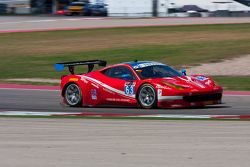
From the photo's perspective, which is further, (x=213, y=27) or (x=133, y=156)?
(x=213, y=27)

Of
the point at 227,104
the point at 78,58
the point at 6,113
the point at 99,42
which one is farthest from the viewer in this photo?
the point at 99,42

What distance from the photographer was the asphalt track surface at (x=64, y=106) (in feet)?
48.3

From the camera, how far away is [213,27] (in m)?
40.6

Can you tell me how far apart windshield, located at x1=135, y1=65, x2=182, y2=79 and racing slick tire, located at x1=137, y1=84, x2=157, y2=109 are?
13.3 inches

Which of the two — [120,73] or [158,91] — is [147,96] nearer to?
[158,91]

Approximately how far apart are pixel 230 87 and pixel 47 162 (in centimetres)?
1255

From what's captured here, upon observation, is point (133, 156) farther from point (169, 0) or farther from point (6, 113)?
point (169, 0)

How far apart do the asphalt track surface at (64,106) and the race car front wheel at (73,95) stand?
0.68ft

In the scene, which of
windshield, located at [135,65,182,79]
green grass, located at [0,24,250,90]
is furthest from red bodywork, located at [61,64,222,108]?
green grass, located at [0,24,250,90]

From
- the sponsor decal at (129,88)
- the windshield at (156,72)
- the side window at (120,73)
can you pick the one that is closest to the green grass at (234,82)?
the windshield at (156,72)

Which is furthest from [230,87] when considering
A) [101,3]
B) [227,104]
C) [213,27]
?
[101,3]

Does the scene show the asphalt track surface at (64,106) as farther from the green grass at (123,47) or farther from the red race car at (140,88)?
the green grass at (123,47)

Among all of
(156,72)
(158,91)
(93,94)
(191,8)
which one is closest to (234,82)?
(156,72)

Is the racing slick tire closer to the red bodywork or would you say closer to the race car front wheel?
the red bodywork
